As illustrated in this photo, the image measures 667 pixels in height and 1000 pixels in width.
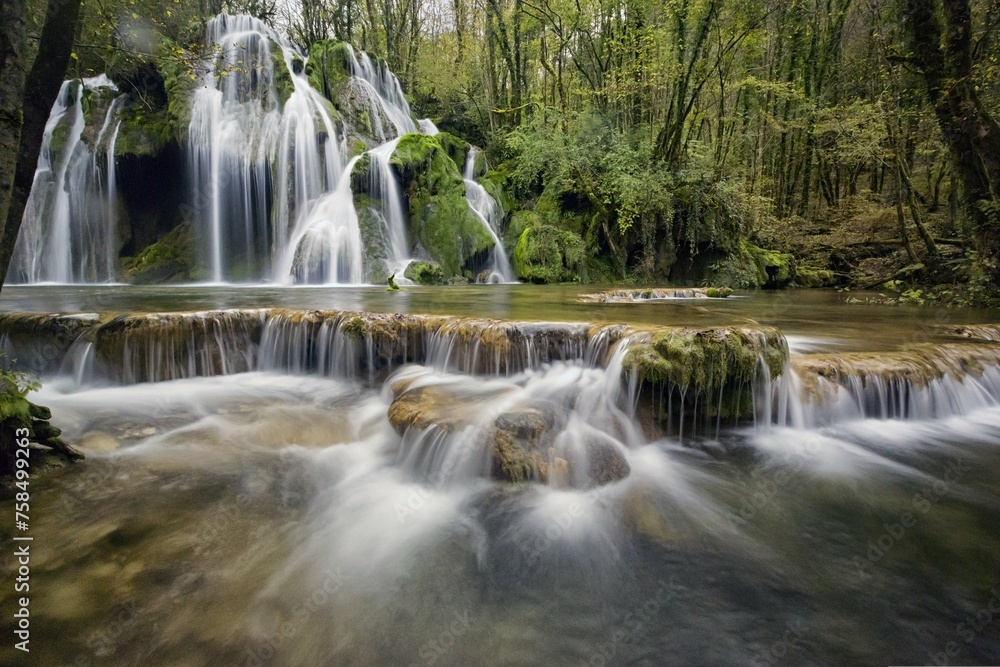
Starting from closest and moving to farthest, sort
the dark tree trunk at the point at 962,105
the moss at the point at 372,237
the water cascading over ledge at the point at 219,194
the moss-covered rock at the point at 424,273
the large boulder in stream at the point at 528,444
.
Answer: the large boulder in stream at the point at 528,444 < the dark tree trunk at the point at 962,105 < the moss-covered rock at the point at 424,273 < the moss at the point at 372,237 < the water cascading over ledge at the point at 219,194

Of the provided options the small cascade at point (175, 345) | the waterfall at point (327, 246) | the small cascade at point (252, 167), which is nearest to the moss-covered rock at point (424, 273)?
Answer: the waterfall at point (327, 246)

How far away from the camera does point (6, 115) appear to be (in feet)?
8.59

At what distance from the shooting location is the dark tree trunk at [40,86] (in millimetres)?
2934

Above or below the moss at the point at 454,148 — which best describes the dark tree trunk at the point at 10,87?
below

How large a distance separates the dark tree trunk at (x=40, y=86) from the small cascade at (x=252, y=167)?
1279 centimetres

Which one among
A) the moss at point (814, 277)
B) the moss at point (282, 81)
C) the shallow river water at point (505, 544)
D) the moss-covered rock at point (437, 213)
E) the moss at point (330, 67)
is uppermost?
the moss at point (330, 67)

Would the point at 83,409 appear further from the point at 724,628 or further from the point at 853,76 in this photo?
the point at 853,76

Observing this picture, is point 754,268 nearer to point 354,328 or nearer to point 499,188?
point 499,188

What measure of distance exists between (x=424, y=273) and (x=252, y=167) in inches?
301

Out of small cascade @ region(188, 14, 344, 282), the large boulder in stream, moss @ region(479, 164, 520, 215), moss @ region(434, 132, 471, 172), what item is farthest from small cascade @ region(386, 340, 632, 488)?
moss @ region(434, 132, 471, 172)

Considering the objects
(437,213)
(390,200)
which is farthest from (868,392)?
(390,200)

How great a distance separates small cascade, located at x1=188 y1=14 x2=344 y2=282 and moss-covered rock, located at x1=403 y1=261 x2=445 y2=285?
4.37m

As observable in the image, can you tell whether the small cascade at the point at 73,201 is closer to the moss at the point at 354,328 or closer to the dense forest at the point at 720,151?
the dense forest at the point at 720,151

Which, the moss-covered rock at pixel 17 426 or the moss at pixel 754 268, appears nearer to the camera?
the moss-covered rock at pixel 17 426
